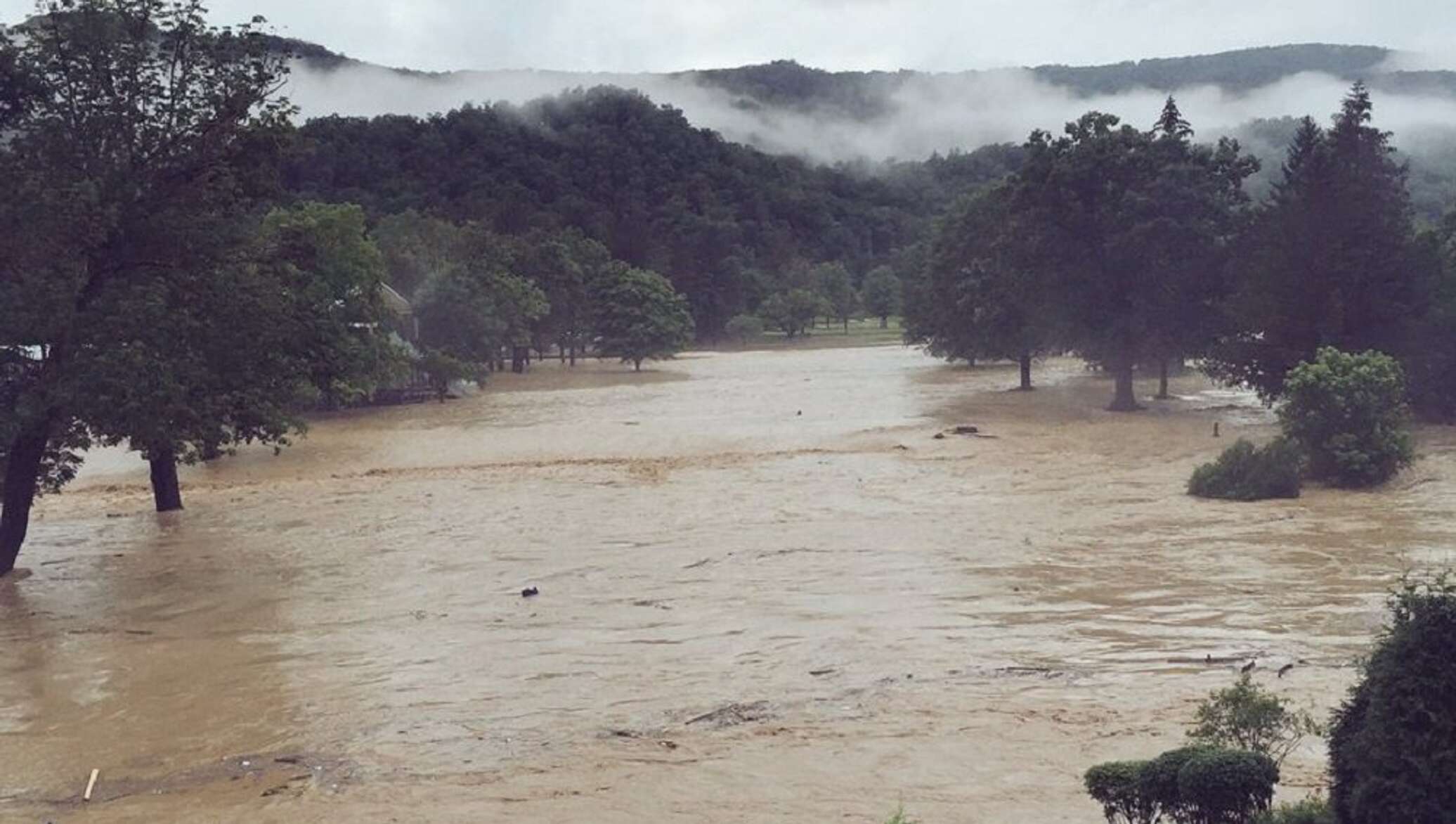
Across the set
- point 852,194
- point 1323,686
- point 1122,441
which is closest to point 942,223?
point 1122,441

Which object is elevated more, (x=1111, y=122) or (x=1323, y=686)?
(x=1111, y=122)

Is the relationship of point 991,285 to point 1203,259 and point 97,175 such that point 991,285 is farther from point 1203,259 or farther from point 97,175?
point 97,175

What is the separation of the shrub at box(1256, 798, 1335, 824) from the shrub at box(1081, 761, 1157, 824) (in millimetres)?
559

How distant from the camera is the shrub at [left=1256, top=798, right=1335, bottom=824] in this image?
604 centimetres

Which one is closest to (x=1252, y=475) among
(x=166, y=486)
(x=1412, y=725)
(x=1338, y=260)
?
(x=1338, y=260)

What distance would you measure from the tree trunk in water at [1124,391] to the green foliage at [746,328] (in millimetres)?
71883

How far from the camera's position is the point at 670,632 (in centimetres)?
1518

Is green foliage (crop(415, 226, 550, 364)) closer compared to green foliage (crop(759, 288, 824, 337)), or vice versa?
green foliage (crop(415, 226, 550, 364))

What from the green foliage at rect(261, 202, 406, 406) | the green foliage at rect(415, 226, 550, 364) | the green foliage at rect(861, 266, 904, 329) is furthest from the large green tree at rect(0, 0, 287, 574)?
the green foliage at rect(861, 266, 904, 329)

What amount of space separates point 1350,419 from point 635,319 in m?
55.0

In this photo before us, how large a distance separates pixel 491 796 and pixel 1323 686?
7.26 m

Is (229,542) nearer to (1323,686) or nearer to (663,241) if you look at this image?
(1323,686)

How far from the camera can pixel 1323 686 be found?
11859 mm

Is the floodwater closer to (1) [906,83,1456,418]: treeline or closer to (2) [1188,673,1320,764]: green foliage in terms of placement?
(2) [1188,673,1320,764]: green foliage
